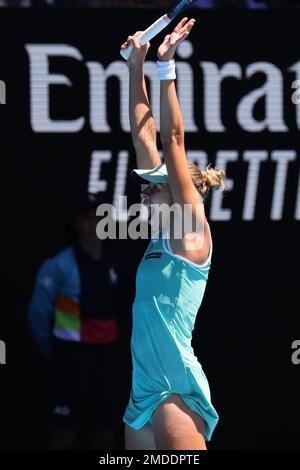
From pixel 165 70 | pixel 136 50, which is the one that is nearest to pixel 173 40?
→ pixel 165 70

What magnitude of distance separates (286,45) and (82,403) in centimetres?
212

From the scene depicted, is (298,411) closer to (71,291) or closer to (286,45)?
(71,291)

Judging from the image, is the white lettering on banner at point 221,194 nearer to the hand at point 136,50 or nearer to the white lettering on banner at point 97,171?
the white lettering on banner at point 97,171

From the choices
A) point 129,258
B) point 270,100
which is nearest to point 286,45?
point 270,100

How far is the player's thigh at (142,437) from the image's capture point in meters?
4.31

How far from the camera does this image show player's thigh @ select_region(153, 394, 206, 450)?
4105 millimetres

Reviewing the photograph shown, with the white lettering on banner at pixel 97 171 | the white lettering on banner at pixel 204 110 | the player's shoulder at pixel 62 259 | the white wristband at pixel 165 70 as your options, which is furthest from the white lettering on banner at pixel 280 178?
the white wristband at pixel 165 70

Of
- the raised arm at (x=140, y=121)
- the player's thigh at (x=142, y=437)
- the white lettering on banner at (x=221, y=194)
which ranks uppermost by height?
the raised arm at (x=140, y=121)

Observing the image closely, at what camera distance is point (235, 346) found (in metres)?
6.04

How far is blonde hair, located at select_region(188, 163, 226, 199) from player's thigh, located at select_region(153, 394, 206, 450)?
0.79 m

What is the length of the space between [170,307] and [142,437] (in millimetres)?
519
